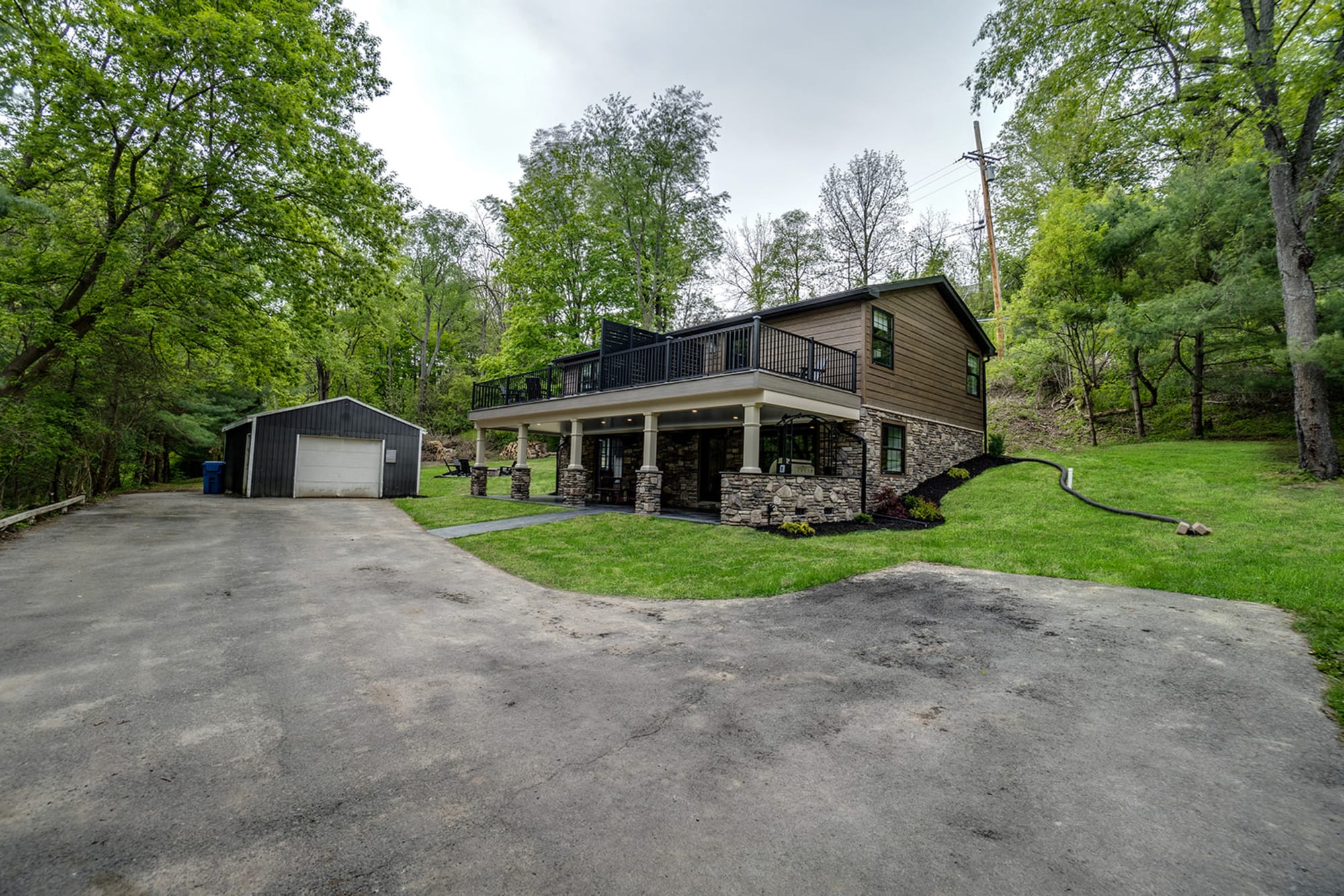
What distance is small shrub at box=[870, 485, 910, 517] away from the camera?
12.1m

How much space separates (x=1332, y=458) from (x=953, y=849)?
45.4ft

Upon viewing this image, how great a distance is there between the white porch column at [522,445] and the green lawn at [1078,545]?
229 inches

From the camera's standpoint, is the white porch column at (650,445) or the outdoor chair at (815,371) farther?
the white porch column at (650,445)

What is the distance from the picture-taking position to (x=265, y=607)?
18.1 ft

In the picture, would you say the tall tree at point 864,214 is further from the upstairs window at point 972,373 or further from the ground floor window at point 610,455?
the ground floor window at point 610,455

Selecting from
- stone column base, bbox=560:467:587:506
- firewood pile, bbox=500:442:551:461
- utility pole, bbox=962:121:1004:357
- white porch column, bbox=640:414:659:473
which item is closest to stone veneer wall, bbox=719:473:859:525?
white porch column, bbox=640:414:659:473

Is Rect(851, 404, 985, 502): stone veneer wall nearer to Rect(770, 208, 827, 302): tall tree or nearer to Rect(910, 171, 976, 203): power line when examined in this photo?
Rect(770, 208, 827, 302): tall tree

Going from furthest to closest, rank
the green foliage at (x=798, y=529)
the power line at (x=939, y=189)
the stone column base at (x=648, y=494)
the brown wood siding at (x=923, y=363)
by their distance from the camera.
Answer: the power line at (x=939, y=189)
the brown wood siding at (x=923, y=363)
the stone column base at (x=648, y=494)
the green foliage at (x=798, y=529)

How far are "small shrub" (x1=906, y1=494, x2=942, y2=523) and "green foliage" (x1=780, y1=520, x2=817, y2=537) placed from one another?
10.5 feet

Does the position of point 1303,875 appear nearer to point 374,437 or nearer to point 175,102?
point 175,102

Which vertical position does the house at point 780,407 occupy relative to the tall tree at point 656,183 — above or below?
below

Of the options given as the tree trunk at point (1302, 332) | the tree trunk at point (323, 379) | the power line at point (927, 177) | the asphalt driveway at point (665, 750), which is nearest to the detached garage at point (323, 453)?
the tree trunk at point (323, 379)

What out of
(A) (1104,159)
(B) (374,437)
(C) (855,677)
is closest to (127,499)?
(B) (374,437)

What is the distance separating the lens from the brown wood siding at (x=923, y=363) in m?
12.9
